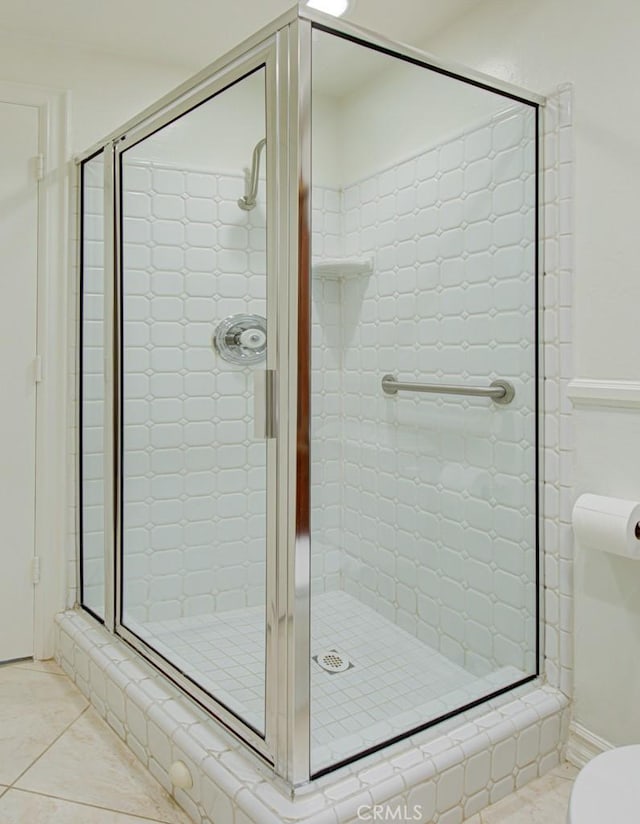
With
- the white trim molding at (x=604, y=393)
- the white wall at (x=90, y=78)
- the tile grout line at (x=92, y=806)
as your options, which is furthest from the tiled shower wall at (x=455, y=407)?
the white wall at (x=90, y=78)

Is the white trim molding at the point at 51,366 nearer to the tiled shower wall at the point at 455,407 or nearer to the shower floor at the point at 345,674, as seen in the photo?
the shower floor at the point at 345,674

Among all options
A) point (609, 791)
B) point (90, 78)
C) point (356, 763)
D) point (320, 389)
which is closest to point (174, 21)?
point (90, 78)

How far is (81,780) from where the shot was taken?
5.23 feet

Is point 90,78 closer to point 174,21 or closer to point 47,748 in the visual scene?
point 174,21

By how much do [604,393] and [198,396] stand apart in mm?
1122

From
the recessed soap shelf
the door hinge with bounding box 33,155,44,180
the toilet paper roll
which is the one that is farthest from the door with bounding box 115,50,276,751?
the toilet paper roll

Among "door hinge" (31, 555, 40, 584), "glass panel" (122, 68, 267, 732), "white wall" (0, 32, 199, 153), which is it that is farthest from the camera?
"door hinge" (31, 555, 40, 584)

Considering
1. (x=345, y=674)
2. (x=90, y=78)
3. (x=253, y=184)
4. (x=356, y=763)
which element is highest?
(x=90, y=78)

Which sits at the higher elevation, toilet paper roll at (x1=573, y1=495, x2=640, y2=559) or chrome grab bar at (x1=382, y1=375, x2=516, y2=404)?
chrome grab bar at (x1=382, y1=375, x2=516, y2=404)

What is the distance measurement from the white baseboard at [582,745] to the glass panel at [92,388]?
4.81 feet

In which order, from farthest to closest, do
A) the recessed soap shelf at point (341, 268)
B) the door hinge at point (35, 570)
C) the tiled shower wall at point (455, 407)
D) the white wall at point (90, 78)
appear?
the door hinge at point (35, 570) → the white wall at point (90, 78) → the tiled shower wall at point (455, 407) → the recessed soap shelf at point (341, 268)

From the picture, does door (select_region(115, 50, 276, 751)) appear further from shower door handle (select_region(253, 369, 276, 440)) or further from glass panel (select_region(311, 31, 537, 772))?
glass panel (select_region(311, 31, 537, 772))

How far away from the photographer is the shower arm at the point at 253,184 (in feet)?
4.63

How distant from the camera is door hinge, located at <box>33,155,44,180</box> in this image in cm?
215
